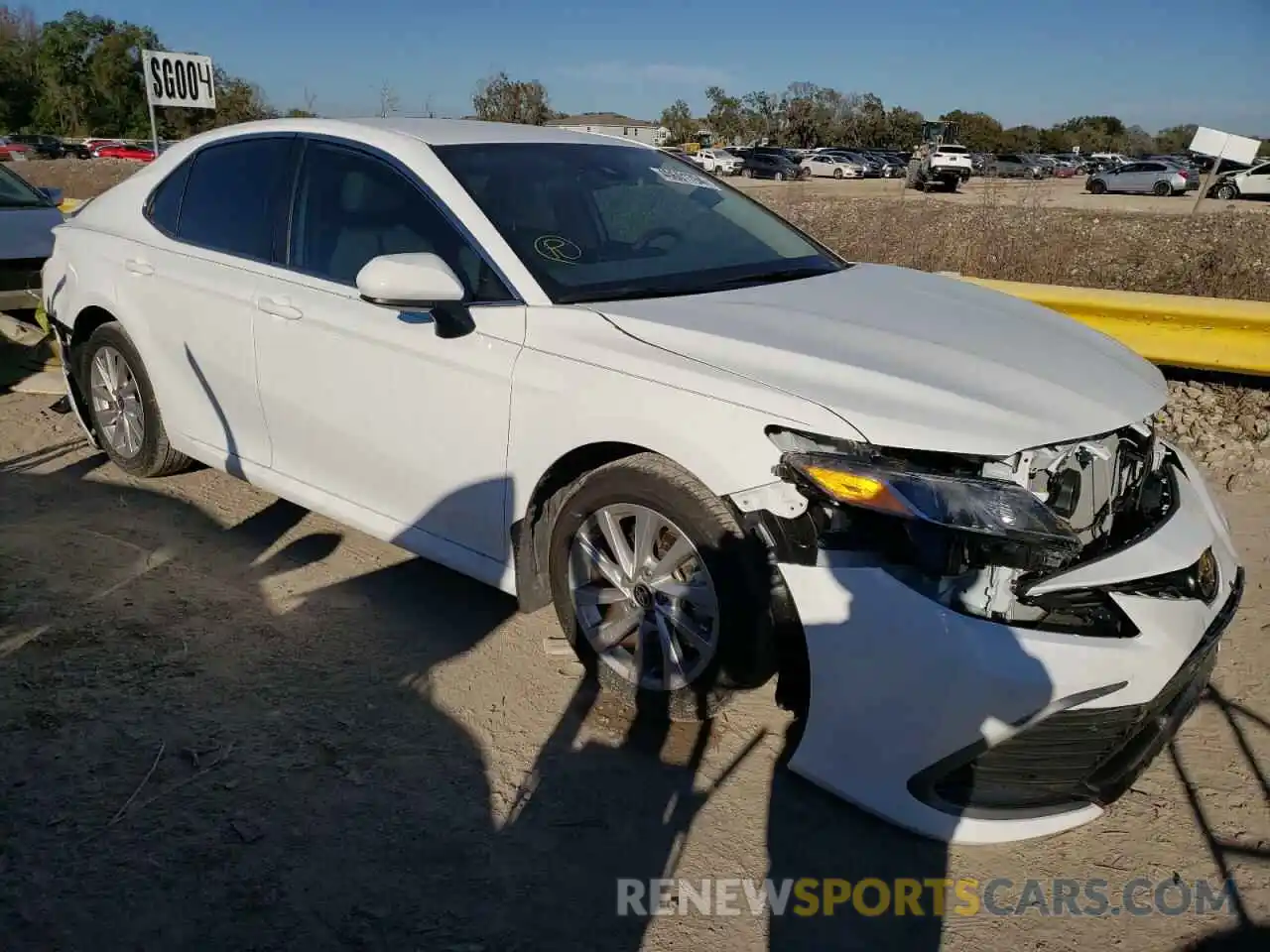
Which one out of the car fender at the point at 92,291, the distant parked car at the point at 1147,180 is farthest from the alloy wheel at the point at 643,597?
the distant parked car at the point at 1147,180

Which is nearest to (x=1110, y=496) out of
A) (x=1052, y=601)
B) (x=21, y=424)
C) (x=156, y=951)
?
(x=1052, y=601)

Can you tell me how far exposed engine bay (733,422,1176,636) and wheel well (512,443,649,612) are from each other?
519 mm

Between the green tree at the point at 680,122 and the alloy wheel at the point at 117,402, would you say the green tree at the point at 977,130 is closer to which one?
the green tree at the point at 680,122

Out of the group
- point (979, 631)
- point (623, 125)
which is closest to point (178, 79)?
point (979, 631)

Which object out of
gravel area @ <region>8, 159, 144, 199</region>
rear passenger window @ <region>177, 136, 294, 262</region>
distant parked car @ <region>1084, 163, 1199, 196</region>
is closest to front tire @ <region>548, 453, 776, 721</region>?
rear passenger window @ <region>177, 136, 294, 262</region>

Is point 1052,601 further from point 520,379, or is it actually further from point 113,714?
point 113,714

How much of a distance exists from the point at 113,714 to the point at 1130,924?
9.19 feet

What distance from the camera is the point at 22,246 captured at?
24.3ft

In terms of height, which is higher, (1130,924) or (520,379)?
(520,379)

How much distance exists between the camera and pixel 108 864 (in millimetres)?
2424

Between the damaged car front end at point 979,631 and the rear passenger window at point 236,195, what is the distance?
2.45 meters

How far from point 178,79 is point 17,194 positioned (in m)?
3.95

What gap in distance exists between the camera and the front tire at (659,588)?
2625 mm

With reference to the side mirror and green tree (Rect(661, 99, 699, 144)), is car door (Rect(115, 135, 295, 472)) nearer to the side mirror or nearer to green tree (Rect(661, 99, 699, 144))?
the side mirror
